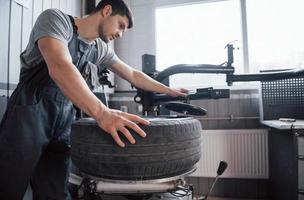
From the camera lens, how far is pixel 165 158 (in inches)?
28.4

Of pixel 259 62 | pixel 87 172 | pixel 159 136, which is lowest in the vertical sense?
pixel 87 172

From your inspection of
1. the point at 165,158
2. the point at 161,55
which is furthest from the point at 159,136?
the point at 161,55

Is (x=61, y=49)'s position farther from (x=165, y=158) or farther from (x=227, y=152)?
(x=227, y=152)

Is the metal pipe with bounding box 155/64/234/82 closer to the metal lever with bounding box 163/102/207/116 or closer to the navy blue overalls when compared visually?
the metal lever with bounding box 163/102/207/116

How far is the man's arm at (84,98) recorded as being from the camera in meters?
0.64

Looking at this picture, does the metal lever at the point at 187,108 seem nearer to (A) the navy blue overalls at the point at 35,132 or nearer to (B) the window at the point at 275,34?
(A) the navy blue overalls at the point at 35,132

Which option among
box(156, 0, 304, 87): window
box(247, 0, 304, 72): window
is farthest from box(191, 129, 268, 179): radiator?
box(247, 0, 304, 72): window

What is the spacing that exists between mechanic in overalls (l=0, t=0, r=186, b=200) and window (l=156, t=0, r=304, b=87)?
1496mm

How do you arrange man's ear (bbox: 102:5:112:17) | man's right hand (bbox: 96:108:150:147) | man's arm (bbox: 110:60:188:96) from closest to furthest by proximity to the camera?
man's right hand (bbox: 96:108:150:147)
man's ear (bbox: 102:5:112:17)
man's arm (bbox: 110:60:188:96)

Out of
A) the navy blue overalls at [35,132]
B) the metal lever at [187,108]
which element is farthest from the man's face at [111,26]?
the metal lever at [187,108]

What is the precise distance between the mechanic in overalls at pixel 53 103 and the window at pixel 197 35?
4.80ft

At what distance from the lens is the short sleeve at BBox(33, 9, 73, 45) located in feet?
2.63

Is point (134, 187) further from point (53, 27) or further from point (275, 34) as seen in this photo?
point (275, 34)

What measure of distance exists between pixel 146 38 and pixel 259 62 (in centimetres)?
126
